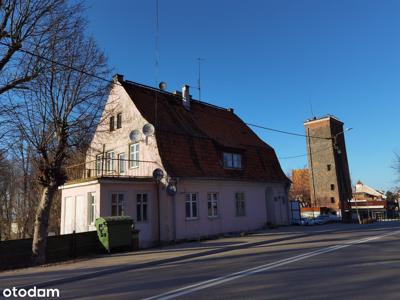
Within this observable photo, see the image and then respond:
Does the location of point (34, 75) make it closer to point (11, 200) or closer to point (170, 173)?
point (170, 173)

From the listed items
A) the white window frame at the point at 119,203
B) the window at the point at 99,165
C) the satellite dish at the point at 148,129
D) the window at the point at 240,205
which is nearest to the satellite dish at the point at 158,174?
the white window frame at the point at 119,203

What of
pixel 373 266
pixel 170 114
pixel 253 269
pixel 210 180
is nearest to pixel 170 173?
pixel 210 180

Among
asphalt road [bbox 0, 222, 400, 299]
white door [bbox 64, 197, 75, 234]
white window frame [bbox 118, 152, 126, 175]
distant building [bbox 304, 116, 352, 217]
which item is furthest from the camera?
distant building [bbox 304, 116, 352, 217]

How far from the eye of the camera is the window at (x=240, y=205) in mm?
24145

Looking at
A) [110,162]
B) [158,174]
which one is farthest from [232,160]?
[110,162]

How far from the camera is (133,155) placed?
2222 centimetres

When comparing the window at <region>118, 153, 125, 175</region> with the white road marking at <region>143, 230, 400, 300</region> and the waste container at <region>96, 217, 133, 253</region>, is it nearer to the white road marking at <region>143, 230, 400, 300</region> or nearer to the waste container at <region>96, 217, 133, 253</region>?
the waste container at <region>96, 217, 133, 253</region>

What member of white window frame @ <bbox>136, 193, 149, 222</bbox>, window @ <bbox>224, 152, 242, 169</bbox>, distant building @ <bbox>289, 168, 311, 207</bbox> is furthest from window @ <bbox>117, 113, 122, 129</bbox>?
distant building @ <bbox>289, 168, 311, 207</bbox>

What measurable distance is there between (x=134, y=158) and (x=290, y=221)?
14.1 m

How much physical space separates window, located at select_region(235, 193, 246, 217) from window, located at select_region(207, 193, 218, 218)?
2055 mm

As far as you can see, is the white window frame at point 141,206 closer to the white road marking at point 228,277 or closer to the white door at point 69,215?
the white door at point 69,215

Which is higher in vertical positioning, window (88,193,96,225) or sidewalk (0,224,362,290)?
window (88,193,96,225)

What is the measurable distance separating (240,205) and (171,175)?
268 inches

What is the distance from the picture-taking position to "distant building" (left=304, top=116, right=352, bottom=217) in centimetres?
5681
